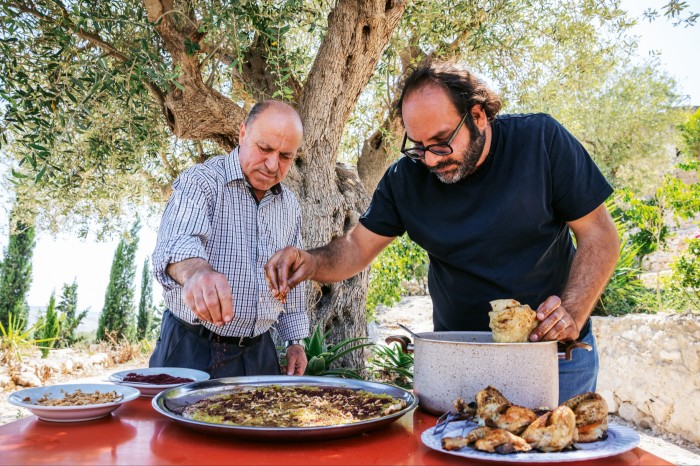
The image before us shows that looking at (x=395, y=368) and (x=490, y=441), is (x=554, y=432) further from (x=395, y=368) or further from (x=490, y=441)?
(x=395, y=368)

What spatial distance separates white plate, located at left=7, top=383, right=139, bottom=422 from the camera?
150cm

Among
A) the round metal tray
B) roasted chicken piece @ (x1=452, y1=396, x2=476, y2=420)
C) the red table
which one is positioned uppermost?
roasted chicken piece @ (x1=452, y1=396, x2=476, y2=420)

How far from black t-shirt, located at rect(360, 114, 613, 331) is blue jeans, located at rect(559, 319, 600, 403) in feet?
0.87

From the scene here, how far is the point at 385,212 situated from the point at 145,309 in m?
14.8

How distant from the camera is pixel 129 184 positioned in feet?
24.5

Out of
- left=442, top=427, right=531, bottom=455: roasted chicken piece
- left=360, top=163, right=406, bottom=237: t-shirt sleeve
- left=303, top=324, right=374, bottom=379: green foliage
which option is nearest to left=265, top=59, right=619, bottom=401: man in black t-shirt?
left=360, top=163, right=406, bottom=237: t-shirt sleeve

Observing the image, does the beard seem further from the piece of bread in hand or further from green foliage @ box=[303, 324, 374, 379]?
green foliage @ box=[303, 324, 374, 379]

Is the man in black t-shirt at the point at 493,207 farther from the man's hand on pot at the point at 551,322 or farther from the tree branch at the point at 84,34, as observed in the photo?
the tree branch at the point at 84,34

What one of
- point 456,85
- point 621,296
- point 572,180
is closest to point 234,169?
point 456,85

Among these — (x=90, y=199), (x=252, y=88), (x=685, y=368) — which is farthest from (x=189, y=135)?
(x=685, y=368)

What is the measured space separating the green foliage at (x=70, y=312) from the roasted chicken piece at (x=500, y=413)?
14.8m

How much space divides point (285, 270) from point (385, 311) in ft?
46.2

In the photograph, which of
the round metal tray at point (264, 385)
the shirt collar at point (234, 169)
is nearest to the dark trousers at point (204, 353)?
the shirt collar at point (234, 169)

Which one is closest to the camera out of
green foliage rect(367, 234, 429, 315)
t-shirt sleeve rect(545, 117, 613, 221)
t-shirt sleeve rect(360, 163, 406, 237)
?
t-shirt sleeve rect(545, 117, 613, 221)
